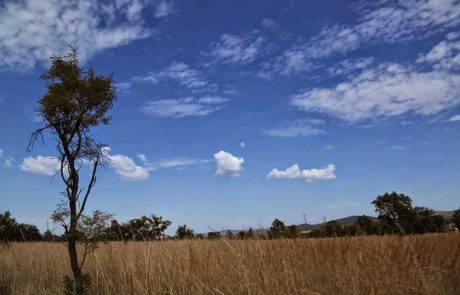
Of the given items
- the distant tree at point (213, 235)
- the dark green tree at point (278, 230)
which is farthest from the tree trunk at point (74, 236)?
the dark green tree at point (278, 230)

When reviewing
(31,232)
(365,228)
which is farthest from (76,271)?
(31,232)

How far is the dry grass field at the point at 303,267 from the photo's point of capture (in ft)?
12.9

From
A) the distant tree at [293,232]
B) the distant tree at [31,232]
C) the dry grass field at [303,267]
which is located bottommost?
the dry grass field at [303,267]

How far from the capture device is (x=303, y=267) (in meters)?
5.03

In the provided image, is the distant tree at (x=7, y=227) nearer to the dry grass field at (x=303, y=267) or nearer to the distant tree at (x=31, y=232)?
the distant tree at (x=31, y=232)

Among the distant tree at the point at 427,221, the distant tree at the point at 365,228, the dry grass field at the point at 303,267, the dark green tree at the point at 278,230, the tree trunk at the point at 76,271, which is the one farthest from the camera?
the distant tree at the point at 427,221

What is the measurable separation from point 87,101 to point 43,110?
0.80 metres

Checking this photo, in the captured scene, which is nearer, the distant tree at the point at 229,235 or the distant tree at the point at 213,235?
the distant tree at the point at 213,235

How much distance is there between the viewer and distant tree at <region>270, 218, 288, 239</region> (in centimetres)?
619

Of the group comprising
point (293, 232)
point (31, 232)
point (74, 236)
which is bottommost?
Result: point (293, 232)

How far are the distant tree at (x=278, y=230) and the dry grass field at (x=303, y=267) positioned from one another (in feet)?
1.35

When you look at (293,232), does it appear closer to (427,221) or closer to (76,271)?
(76,271)

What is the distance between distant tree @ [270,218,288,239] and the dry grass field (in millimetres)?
411

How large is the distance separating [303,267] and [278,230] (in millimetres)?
1412
